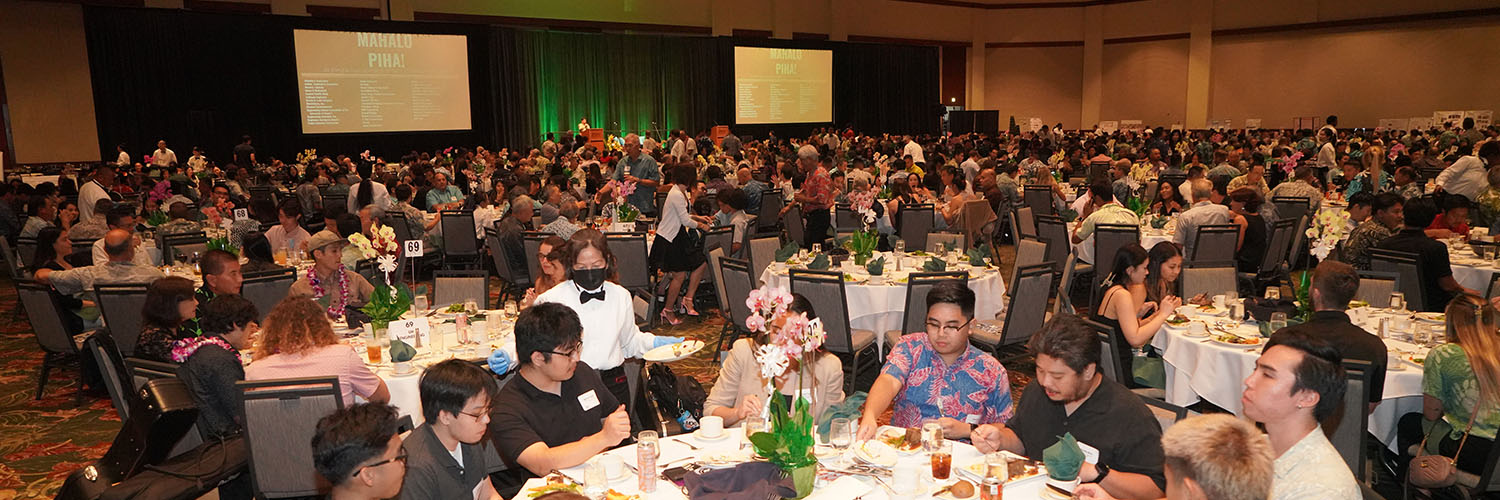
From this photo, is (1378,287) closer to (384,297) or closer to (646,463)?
(646,463)

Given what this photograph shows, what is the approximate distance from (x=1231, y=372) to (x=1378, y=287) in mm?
1623

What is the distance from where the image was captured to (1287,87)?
25438mm

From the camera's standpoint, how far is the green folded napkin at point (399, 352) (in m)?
4.22

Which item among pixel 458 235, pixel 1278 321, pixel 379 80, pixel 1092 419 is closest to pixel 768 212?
pixel 458 235

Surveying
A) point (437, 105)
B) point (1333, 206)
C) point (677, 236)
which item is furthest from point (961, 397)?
point (437, 105)

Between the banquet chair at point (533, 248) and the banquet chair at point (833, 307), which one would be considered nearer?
the banquet chair at point (833, 307)

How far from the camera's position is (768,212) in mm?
10539

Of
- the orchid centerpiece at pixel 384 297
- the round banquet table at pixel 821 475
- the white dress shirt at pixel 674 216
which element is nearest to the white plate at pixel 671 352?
the round banquet table at pixel 821 475

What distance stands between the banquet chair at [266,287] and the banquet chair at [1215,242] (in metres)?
6.68

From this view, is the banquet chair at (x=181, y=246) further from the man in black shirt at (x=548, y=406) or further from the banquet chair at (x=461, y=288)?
the man in black shirt at (x=548, y=406)

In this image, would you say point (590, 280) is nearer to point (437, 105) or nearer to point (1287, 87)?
point (437, 105)

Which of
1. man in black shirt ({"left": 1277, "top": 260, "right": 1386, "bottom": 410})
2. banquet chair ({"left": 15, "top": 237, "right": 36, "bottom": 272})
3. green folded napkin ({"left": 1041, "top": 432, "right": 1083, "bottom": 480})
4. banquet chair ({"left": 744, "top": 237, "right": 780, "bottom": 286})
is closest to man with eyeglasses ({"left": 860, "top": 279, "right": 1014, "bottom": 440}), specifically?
green folded napkin ({"left": 1041, "top": 432, "right": 1083, "bottom": 480})

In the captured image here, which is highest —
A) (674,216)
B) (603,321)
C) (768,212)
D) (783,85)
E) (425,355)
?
(783,85)

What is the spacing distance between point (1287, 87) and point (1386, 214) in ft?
71.8
